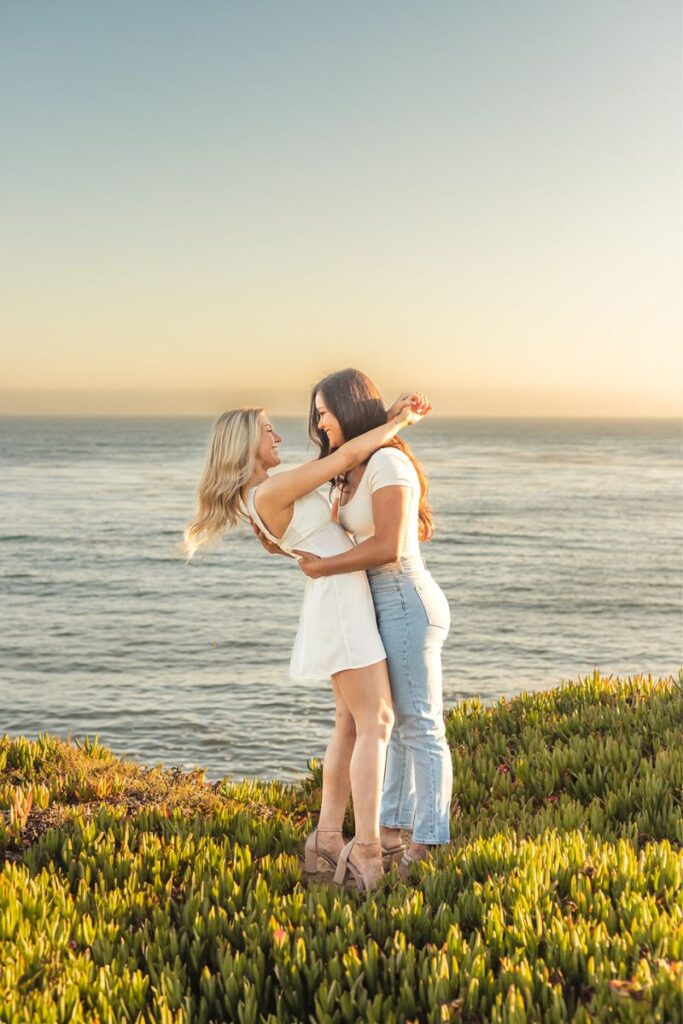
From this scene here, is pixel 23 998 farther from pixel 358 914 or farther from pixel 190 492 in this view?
pixel 190 492

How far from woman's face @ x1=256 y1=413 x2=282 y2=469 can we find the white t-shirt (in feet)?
1.38

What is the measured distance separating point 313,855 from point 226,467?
2354 millimetres

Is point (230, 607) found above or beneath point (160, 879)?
beneath

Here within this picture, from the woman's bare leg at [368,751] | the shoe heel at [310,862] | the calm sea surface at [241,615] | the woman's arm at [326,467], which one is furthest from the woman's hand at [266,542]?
the calm sea surface at [241,615]

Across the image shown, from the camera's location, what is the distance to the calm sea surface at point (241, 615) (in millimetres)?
18391

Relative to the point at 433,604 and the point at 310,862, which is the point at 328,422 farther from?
the point at 310,862

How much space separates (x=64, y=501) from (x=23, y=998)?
202 ft

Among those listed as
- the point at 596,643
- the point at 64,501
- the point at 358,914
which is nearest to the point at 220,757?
the point at 358,914

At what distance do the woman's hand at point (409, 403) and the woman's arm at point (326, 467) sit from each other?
0.02 metres

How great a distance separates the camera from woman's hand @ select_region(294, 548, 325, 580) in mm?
5348

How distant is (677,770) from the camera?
6.92 meters

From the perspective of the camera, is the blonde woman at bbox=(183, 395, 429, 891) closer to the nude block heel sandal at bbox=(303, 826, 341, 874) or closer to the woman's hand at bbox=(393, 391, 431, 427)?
the woman's hand at bbox=(393, 391, 431, 427)

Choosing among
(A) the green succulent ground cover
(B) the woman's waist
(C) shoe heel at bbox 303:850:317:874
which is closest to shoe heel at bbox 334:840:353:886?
(A) the green succulent ground cover

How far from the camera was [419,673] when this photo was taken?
5496 mm
